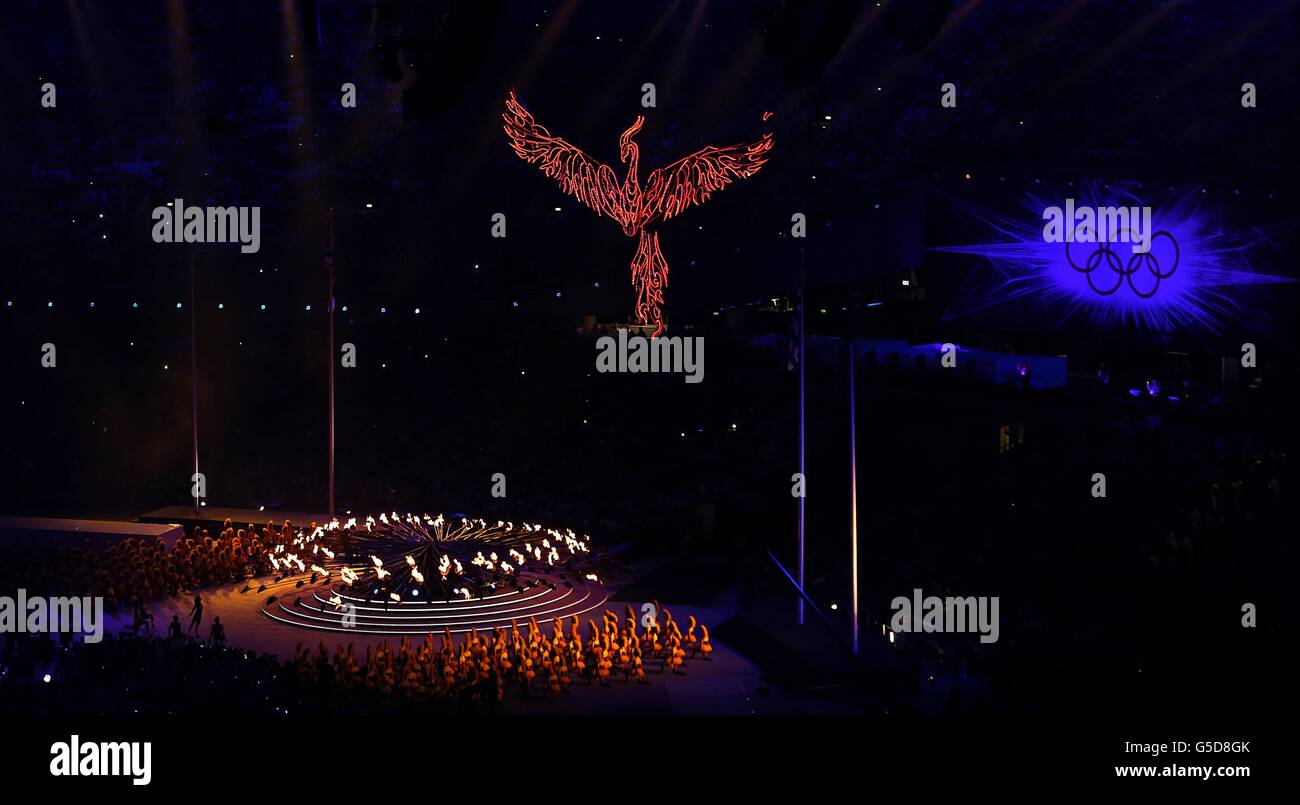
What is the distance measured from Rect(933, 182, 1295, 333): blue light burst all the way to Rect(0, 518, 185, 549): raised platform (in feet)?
52.1

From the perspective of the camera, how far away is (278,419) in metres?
32.5

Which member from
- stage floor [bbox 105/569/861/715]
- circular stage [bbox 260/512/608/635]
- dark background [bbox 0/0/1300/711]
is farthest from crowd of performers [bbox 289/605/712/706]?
dark background [bbox 0/0/1300/711]

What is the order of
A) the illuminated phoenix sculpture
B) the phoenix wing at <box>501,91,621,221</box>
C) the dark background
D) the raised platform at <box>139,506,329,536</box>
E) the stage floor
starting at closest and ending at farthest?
the stage floor < the dark background < the raised platform at <box>139,506,329,536</box> < the illuminated phoenix sculpture < the phoenix wing at <box>501,91,621,221</box>

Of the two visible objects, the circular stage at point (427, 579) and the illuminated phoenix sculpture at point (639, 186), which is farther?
the illuminated phoenix sculpture at point (639, 186)

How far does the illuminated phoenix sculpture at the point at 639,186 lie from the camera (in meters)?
27.2

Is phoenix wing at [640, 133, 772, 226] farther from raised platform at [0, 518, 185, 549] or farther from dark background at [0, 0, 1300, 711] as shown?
raised platform at [0, 518, 185, 549]

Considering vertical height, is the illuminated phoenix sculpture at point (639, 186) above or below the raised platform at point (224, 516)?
above

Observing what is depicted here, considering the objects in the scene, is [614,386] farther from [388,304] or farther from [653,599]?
[653,599]

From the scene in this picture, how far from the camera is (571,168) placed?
2805cm

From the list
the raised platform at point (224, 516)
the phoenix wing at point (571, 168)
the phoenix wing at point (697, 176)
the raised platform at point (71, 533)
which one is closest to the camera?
the raised platform at point (71, 533)

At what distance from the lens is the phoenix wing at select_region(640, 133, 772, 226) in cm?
2661

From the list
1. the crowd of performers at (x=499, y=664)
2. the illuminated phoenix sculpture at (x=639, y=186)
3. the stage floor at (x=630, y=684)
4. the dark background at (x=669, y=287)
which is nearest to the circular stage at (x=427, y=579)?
the stage floor at (x=630, y=684)

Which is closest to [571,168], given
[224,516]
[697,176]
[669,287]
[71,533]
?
[697,176]

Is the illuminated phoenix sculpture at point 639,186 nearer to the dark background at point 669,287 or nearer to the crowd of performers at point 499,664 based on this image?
the dark background at point 669,287
